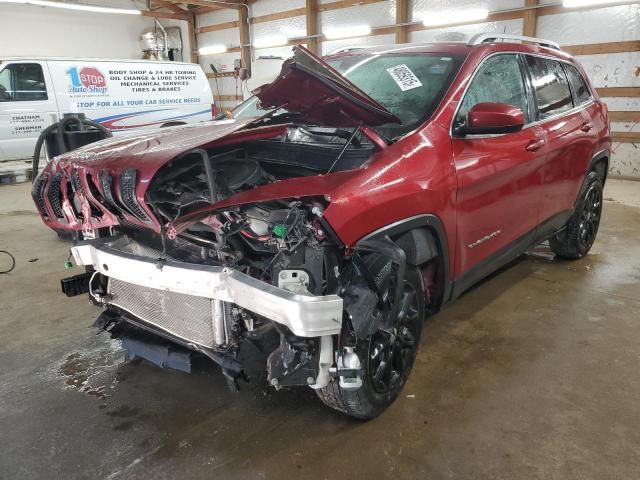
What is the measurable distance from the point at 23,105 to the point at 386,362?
8.37 meters

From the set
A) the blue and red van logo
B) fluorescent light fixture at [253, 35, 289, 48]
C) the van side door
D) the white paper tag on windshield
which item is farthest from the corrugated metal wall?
the white paper tag on windshield

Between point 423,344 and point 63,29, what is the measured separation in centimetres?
1475

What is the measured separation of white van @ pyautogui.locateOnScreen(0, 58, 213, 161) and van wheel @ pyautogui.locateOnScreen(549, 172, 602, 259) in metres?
5.71

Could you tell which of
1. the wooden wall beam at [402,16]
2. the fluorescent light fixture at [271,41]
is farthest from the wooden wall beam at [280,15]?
the wooden wall beam at [402,16]

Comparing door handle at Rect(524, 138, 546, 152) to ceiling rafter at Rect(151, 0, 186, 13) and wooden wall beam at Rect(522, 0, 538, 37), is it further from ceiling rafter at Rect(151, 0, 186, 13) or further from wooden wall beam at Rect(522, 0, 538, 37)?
ceiling rafter at Rect(151, 0, 186, 13)

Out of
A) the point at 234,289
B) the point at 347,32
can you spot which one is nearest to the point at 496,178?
the point at 234,289

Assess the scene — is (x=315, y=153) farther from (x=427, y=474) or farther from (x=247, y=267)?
(x=427, y=474)

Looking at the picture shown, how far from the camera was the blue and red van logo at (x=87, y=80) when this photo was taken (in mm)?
8344

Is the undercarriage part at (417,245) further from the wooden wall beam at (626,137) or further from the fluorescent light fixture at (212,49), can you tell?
the fluorescent light fixture at (212,49)

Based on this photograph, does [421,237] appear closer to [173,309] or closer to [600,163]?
[173,309]

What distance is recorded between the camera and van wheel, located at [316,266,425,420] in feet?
6.66

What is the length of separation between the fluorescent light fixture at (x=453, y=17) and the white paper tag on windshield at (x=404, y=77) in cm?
763

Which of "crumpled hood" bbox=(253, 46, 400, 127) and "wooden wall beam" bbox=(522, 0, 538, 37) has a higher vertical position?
"wooden wall beam" bbox=(522, 0, 538, 37)

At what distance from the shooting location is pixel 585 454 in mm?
1998
